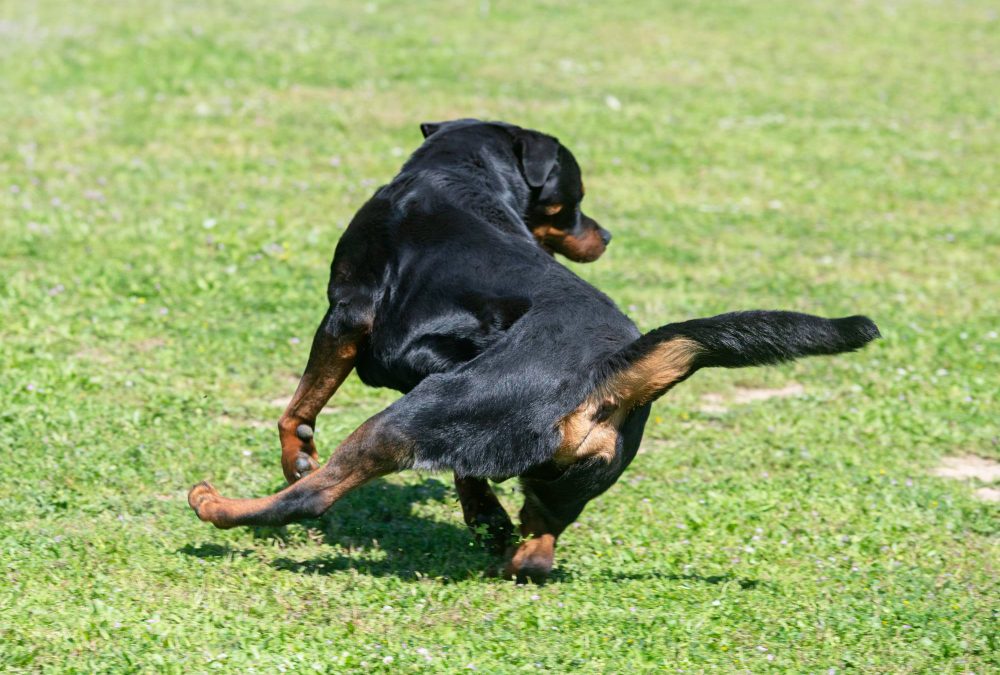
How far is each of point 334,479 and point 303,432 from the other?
75cm

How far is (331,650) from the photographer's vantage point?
4340mm

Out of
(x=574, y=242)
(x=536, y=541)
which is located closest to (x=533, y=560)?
(x=536, y=541)

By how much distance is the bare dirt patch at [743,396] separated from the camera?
7.91m

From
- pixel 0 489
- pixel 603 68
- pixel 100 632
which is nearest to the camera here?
pixel 100 632

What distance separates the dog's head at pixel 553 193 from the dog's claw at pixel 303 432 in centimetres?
155

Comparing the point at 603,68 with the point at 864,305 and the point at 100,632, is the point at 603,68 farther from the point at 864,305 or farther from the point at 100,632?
the point at 100,632

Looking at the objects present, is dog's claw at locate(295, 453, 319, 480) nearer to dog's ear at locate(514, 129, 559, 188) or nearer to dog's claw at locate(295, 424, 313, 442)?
dog's claw at locate(295, 424, 313, 442)

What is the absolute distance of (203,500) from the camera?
514 cm

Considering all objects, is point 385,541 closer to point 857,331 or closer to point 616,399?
point 616,399

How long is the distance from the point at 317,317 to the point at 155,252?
1.67 meters

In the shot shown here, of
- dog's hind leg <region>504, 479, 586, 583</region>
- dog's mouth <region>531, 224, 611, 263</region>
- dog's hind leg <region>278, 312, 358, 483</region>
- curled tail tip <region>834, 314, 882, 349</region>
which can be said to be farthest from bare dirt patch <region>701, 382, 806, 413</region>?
curled tail tip <region>834, 314, 882, 349</region>

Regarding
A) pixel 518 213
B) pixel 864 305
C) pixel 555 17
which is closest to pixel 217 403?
pixel 518 213

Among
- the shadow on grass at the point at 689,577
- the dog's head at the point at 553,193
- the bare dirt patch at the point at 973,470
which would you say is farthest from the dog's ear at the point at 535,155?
the bare dirt patch at the point at 973,470

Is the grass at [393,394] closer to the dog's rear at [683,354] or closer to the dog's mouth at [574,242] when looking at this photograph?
the dog's rear at [683,354]
